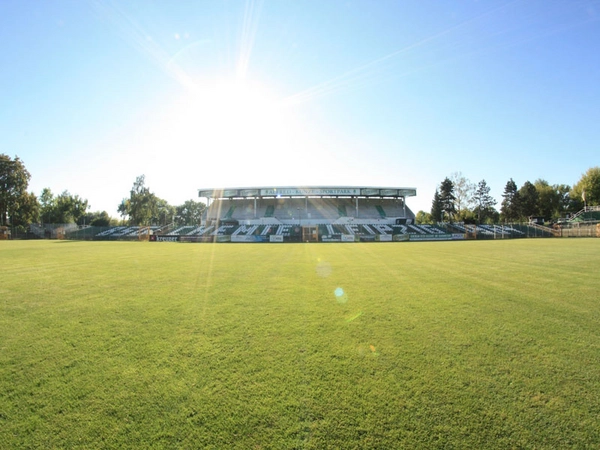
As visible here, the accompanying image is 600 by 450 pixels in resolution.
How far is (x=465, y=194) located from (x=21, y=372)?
2972 inches

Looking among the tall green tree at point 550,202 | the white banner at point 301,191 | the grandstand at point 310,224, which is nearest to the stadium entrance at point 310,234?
the grandstand at point 310,224

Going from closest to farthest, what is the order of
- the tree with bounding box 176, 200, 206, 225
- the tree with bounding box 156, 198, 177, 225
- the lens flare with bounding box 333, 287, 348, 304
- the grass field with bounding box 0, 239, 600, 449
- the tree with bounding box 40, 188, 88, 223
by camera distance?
the grass field with bounding box 0, 239, 600, 449 → the lens flare with bounding box 333, 287, 348, 304 → the tree with bounding box 40, 188, 88, 223 → the tree with bounding box 156, 198, 177, 225 → the tree with bounding box 176, 200, 206, 225

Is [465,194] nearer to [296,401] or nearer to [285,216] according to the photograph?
[285,216]

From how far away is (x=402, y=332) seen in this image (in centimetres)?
367

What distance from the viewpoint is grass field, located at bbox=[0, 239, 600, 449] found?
193 cm

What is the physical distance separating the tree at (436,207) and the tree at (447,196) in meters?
0.81

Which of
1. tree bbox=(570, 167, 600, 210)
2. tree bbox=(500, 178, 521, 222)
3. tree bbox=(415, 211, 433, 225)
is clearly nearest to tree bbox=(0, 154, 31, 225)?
tree bbox=(415, 211, 433, 225)

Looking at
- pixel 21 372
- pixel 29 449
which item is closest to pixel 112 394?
pixel 29 449

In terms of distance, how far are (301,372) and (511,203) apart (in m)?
80.2

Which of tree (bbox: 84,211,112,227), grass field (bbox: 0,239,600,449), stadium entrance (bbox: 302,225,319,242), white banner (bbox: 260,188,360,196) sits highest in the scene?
white banner (bbox: 260,188,360,196)

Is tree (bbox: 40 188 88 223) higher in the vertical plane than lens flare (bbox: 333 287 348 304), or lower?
higher

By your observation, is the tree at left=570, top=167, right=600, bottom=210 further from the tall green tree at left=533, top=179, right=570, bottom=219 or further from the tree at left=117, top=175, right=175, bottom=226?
the tree at left=117, top=175, right=175, bottom=226

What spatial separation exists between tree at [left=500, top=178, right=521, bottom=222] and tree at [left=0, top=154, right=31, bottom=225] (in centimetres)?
10241

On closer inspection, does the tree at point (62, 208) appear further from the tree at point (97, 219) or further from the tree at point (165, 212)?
the tree at point (165, 212)
